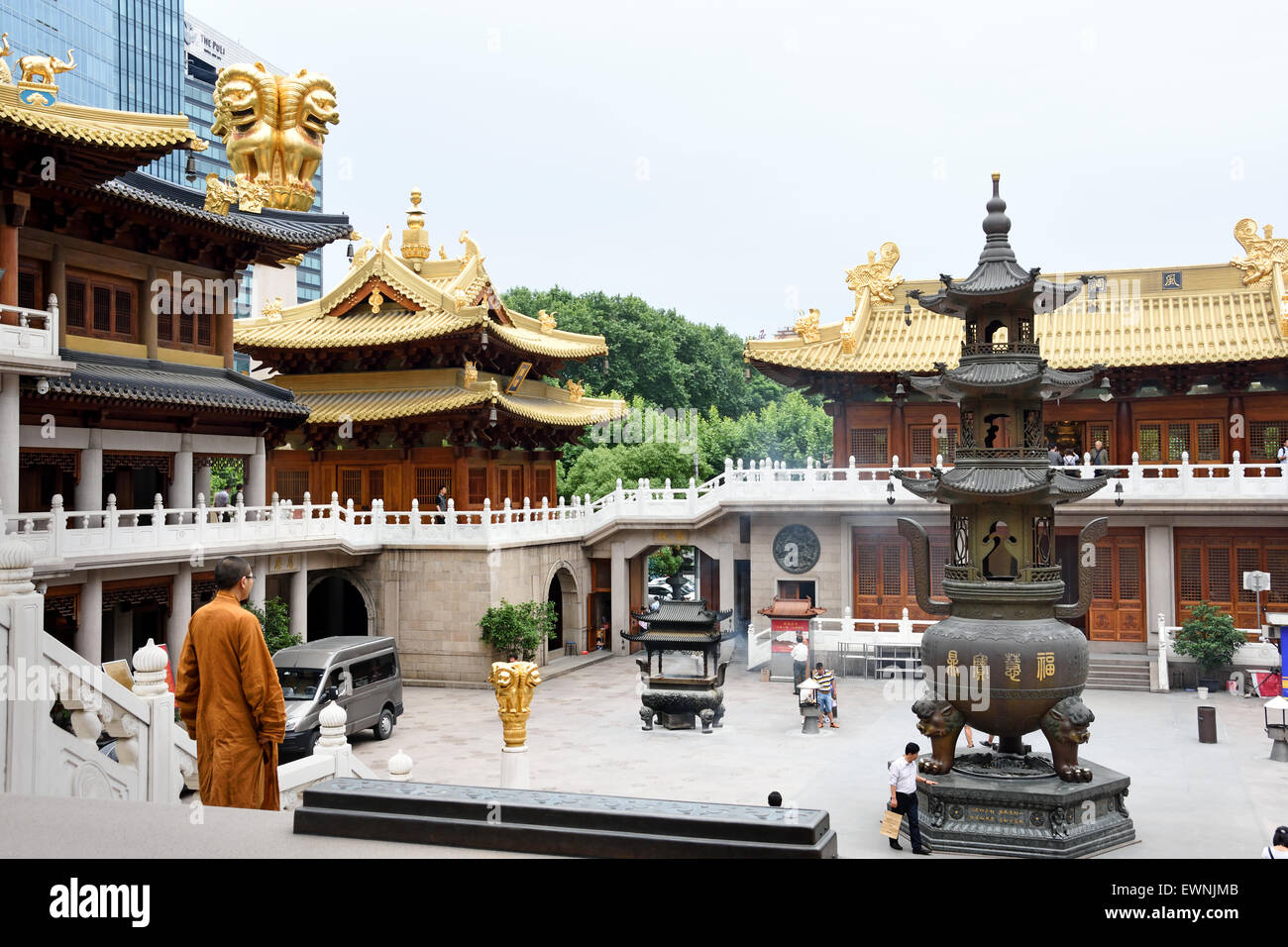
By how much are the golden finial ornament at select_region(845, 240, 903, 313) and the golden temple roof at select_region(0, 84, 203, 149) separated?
19.2 m

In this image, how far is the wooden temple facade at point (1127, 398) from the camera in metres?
26.8

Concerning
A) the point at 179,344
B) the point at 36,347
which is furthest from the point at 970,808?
the point at 179,344

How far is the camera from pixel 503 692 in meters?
12.2

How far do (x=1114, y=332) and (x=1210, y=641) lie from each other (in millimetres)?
8995

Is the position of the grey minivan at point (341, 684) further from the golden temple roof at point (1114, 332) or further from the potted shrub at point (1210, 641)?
the potted shrub at point (1210, 641)

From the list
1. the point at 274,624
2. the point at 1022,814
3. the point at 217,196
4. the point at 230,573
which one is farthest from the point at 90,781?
the point at 217,196

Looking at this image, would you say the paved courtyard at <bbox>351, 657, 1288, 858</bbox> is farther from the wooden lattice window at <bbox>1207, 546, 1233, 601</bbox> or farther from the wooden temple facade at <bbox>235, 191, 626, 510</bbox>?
the wooden temple facade at <bbox>235, 191, 626, 510</bbox>

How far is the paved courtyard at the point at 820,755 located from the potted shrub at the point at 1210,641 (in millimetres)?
1035

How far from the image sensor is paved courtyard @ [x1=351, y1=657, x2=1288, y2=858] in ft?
47.1

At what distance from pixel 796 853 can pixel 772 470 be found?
2550 cm

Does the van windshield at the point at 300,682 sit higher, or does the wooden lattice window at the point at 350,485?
the wooden lattice window at the point at 350,485

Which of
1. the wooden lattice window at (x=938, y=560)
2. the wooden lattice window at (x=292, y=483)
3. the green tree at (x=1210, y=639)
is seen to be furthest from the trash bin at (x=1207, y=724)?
the wooden lattice window at (x=292, y=483)

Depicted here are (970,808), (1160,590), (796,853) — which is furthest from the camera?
(1160,590)

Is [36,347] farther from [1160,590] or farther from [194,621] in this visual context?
[1160,590]
